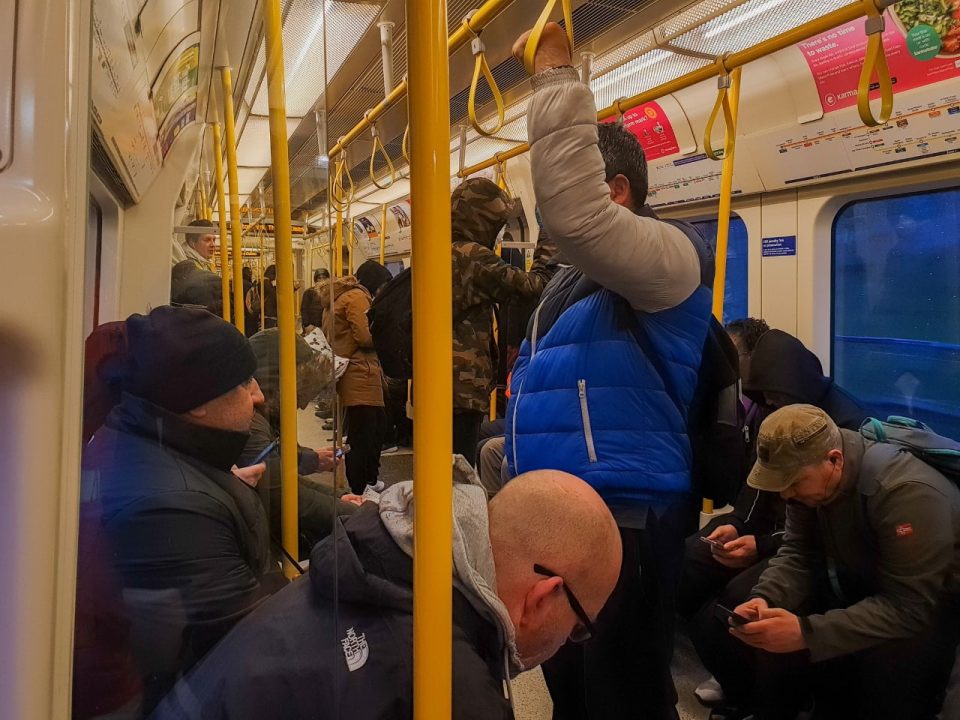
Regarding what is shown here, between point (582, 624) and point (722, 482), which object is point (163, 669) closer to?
point (582, 624)

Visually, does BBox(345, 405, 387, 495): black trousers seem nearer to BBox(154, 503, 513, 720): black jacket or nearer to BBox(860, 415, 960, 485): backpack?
BBox(860, 415, 960, 485): backpack

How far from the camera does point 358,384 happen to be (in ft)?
11.8

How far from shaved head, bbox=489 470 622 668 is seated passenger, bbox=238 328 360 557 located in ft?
0.85

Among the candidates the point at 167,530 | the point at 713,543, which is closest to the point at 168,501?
the point at 167,530

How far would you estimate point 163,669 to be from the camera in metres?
0.83

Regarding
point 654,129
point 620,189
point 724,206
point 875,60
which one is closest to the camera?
point 620,189

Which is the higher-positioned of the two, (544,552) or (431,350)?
(431,350)

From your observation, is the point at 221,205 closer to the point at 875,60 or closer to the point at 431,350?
the point at 431,350

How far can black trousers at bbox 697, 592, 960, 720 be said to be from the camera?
6.35 ft

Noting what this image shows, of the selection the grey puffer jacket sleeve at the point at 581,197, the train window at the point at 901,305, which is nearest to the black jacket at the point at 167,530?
the grey puffer jacket sleeve at the point at 581,197

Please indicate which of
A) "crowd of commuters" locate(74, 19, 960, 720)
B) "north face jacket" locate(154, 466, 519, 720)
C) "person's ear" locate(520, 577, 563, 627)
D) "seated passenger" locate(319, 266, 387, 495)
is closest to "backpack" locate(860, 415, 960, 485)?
"crowd of commuters" locate(74, 19, 960, 720)

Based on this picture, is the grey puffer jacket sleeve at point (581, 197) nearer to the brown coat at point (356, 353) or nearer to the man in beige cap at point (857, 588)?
the man in beige cap at point (857, 588)

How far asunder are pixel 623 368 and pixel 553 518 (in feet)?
1.72

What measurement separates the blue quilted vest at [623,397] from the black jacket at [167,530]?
29.0 inches
